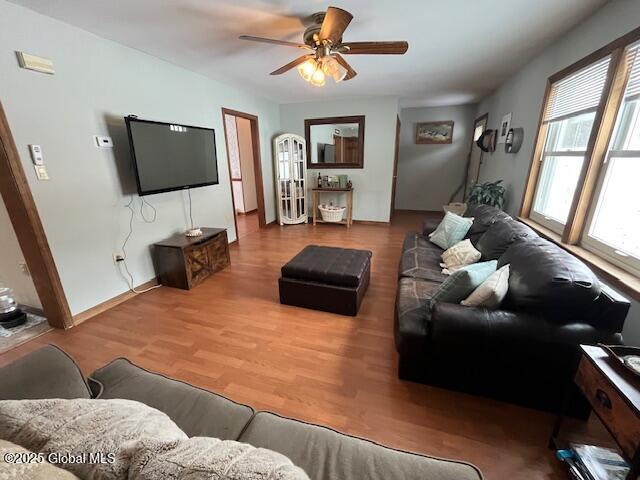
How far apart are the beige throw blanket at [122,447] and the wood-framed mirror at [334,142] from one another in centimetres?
519

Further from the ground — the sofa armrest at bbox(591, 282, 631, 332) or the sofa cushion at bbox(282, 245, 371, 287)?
the sofa armrest at bbox(591, 282, 631, 332)

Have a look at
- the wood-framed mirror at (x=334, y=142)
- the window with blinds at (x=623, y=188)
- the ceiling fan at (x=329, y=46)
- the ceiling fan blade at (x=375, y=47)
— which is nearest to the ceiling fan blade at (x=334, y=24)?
the ceiling fan at (x=329, y=46)

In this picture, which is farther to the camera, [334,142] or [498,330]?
[334,142]

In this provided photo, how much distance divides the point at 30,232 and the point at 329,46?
2.68m

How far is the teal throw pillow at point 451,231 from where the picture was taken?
2.81 metres

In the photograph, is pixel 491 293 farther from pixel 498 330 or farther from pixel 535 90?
pixel 535 90

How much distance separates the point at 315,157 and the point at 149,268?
3.77m

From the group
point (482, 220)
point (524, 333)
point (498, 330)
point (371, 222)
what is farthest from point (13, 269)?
point (371, 222)

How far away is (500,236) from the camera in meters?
2.17

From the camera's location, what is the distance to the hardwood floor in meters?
1.35

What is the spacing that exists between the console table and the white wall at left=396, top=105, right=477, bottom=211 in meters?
4.92

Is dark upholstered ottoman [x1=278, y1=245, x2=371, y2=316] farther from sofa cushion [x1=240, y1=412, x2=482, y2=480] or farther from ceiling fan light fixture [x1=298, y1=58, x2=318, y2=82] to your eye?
ceiling fan light fixture [x1=298, y1=58, x2=318, y2=82]

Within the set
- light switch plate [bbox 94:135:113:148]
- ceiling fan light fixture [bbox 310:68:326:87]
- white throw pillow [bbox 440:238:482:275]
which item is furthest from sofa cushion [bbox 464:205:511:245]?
light switch plate [bbox 94:135:113:148]

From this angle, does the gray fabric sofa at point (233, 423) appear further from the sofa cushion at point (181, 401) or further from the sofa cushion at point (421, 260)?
the sofa cushion at point (421, 260)
